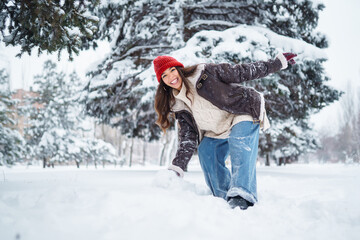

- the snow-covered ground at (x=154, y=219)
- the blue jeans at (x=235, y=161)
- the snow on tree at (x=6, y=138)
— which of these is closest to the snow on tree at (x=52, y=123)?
the snow on tree at (x=6, y=138)

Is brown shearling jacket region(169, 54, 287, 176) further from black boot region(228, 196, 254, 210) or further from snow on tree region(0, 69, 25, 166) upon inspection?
snow on tree region(0, 69, 25, 166)

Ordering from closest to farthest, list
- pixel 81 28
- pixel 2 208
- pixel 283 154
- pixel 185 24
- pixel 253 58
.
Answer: pixel 2 208
pixel 81 28
pixel 253 58
pixel 185 24
pixel 283 154

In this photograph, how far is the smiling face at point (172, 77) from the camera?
7.20 feet

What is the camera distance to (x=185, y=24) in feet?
20.0

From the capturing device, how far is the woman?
6.75 feet

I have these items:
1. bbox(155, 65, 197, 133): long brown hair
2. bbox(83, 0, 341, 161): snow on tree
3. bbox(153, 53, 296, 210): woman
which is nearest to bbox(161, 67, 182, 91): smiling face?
bbox(153, 53, 296, 210): woman

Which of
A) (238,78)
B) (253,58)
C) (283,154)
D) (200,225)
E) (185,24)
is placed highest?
(185,24)

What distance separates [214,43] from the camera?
4867mm

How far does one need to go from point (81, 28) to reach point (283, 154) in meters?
22.1

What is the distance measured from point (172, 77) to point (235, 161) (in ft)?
3.15

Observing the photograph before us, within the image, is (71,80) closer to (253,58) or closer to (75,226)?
(253,58)

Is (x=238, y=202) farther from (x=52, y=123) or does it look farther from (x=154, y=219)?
(x=52, y=123)

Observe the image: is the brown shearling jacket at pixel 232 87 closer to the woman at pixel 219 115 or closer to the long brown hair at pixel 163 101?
the woman at pixel 219 115

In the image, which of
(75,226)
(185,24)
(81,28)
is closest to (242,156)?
(75,226)
